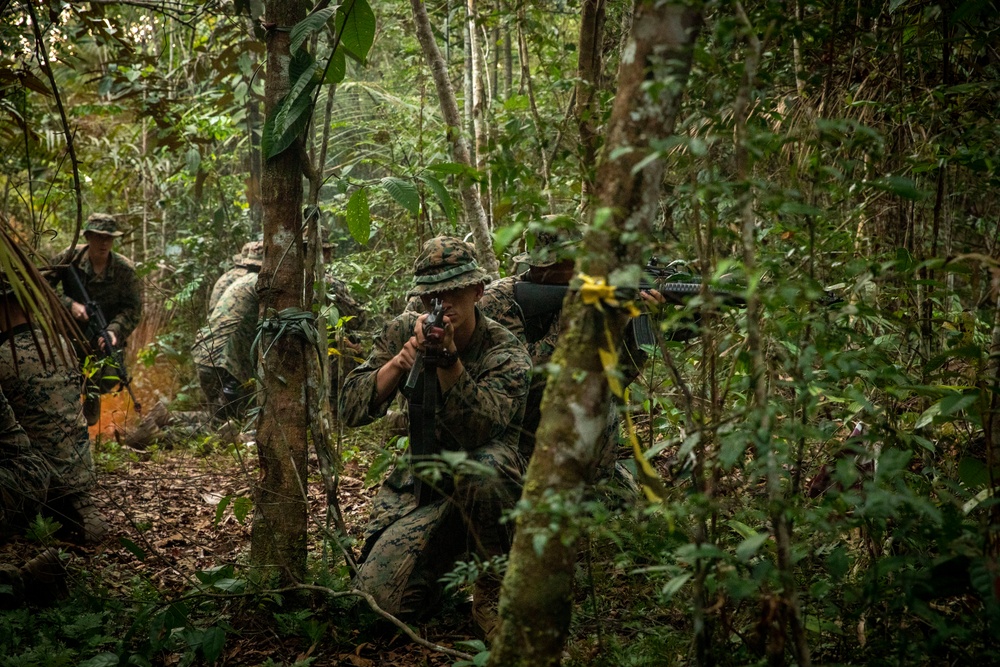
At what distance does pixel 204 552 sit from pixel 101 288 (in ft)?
13.7

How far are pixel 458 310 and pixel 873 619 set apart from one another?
2.21 meters

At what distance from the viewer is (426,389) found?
366cm

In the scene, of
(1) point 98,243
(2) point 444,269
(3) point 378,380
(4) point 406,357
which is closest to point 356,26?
(2) point 444,269

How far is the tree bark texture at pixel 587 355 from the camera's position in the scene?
1921mm

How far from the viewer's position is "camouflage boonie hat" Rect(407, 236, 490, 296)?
382cm

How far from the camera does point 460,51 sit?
962 cm

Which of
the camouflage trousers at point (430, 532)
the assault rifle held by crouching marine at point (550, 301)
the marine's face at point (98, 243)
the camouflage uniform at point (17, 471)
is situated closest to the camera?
the camouflage trousers at point (430, 532)

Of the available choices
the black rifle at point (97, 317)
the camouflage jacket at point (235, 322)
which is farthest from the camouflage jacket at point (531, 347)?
the black rifle at point (97, 317)

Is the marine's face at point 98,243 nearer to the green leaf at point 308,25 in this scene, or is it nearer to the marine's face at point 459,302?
the marine's face at point 459,302

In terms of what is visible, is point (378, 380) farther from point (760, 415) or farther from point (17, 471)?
point (760, 415)

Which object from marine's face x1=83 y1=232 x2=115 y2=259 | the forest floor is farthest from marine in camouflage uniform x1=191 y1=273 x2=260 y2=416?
marine's face x1=83 y1=232 x2=115 y2=259

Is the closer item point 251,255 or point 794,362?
point 794,362

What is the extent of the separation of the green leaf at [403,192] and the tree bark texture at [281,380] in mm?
394

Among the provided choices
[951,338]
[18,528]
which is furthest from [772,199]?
[18,528]
